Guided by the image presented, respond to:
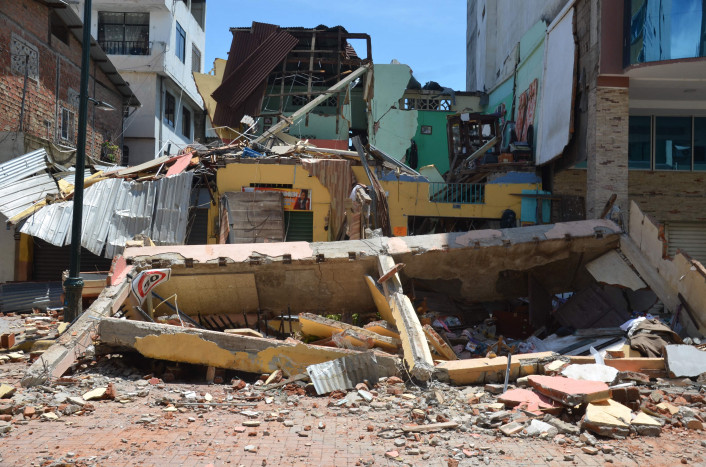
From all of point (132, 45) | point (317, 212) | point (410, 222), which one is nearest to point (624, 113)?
point (410, 222)

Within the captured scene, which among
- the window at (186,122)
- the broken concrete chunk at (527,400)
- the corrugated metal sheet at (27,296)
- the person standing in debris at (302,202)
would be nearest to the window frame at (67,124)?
the corrugated metal sheet at (27,296)

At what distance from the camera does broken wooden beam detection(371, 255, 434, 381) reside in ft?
23.5

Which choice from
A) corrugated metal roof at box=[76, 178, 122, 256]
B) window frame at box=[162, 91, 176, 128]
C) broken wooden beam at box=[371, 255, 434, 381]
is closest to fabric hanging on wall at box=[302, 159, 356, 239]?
corrugated metal roof at box=[76, 178, 122, 256]

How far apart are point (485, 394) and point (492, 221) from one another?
40.8ft

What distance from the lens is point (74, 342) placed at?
24.9ft

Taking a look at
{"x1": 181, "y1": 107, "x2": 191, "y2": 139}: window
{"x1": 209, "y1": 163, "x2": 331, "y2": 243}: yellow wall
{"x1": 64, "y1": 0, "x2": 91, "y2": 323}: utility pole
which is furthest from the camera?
{"x1": 181, "y1": 107, "x2": 191, "y2": 139}: window

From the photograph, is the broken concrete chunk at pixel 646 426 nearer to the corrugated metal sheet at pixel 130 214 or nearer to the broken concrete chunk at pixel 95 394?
the broken concrete chunk at pixel 95 394

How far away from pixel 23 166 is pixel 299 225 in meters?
7.32

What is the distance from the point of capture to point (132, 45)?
25.9 m

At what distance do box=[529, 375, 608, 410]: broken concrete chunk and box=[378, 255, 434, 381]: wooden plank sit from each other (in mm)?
1283

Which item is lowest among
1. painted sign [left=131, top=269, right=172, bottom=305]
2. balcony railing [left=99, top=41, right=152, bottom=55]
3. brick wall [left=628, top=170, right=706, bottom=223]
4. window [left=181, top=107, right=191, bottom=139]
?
painted sign [left=131, top=269, right=172, bottom=305]

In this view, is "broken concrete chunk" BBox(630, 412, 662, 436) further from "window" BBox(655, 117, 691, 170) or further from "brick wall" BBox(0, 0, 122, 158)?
"brick wall" BBox(0, 0, 122, 158)

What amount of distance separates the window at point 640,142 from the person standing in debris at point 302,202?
9.14 meters

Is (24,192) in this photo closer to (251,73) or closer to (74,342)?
(74,342)
